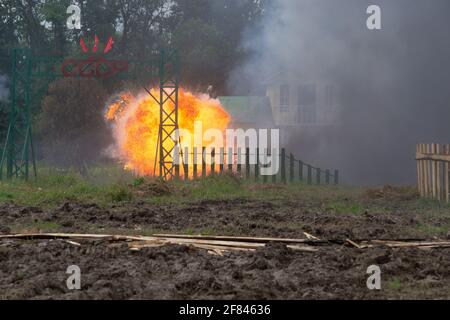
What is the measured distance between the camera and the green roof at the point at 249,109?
46.7 m

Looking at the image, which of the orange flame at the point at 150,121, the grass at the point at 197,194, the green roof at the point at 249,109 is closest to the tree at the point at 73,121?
the orange flame at the point at 150,121

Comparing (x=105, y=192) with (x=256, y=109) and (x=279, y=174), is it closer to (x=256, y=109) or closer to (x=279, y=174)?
(x=279, y=174)

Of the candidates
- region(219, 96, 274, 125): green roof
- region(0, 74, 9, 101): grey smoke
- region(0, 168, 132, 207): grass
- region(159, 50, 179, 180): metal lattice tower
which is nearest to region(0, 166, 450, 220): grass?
region(0, 168, 132, 207): grass

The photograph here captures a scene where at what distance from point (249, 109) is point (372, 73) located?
13915 mm

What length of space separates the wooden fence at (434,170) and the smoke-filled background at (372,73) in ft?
33.1

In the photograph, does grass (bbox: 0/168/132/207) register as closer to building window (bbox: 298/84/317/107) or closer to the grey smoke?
the grey smoke

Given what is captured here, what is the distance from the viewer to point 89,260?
10.3 m

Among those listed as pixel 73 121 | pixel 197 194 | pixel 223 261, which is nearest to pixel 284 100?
pixel 73 121

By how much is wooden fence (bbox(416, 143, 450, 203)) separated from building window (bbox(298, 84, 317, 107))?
20334 mm

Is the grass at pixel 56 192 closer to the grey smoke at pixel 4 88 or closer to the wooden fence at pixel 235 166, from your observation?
the wooden fence at pixel 235 166

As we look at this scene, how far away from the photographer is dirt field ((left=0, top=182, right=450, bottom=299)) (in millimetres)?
8461

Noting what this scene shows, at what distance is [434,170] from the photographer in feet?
67.1

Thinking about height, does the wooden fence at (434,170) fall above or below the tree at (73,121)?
below
